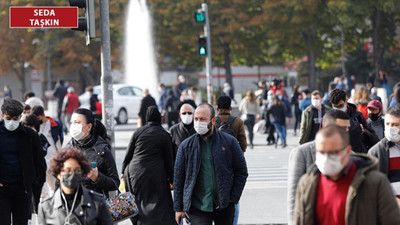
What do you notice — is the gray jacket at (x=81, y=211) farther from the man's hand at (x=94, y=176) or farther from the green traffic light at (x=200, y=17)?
the green traffic light at (x=200, y=17)

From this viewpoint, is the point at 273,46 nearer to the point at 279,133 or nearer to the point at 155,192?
the point at 279,133

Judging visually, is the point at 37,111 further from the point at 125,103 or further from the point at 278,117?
the point at 125,103

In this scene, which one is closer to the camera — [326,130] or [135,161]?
[326,130]

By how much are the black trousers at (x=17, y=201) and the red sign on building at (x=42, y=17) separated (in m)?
3.04

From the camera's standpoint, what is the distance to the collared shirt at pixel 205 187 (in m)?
8.30

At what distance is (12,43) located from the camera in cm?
5044

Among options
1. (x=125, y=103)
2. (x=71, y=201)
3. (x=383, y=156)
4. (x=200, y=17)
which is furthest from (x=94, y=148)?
(x=125, y=103)

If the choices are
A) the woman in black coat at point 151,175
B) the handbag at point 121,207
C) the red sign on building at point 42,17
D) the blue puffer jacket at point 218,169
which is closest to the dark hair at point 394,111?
the blue puffer jacket at point 218,169

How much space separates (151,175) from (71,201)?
3761 mm

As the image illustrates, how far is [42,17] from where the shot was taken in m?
11.6

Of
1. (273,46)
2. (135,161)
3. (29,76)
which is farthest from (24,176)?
(29,76)

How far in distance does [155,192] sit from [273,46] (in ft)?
147

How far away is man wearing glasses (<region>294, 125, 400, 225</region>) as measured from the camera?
5.21 meters

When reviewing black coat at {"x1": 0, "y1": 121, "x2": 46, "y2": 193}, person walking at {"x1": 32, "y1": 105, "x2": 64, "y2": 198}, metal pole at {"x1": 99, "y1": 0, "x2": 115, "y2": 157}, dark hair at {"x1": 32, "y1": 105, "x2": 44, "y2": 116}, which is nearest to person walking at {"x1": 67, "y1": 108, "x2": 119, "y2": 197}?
black coat at {"x1": 0, "y1": 121, "x2": 46, "y2": 193}
